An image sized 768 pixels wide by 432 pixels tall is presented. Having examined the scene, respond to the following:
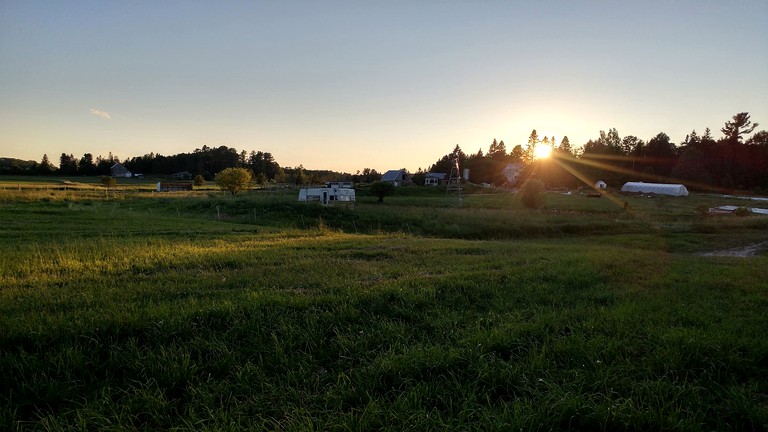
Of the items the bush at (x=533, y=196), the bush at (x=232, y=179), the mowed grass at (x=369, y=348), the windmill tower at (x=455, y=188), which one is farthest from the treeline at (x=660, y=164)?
the mowed grass at (x=369, y=348)

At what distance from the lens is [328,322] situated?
5.20 m

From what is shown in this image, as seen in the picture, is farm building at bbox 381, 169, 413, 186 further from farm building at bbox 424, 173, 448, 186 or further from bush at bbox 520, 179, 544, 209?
bush at bbox 520, 179, 544, 209

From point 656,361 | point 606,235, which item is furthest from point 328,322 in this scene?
point 606,235

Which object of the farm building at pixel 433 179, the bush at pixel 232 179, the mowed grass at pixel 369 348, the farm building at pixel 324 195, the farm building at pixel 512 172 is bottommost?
the mowed grass at pixel 369 348

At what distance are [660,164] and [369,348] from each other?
11650cm

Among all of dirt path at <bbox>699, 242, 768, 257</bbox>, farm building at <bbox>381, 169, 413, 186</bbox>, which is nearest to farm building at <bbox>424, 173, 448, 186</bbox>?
farm building at <bbox>381, 169, 413, 186</bbox>

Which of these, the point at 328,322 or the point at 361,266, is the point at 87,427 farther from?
the point at 361,266

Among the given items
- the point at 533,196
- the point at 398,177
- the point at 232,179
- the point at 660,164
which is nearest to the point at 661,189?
the point at 660,164

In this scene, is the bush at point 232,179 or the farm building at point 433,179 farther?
the farm building at point 433,179

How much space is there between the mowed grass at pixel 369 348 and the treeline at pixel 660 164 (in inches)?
2990

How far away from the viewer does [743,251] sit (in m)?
22.0

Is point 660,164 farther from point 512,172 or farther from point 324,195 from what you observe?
point 324,195

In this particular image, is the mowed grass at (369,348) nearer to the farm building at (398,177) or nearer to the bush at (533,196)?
the bush at (533,196)

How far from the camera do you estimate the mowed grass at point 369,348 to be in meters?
3.47
